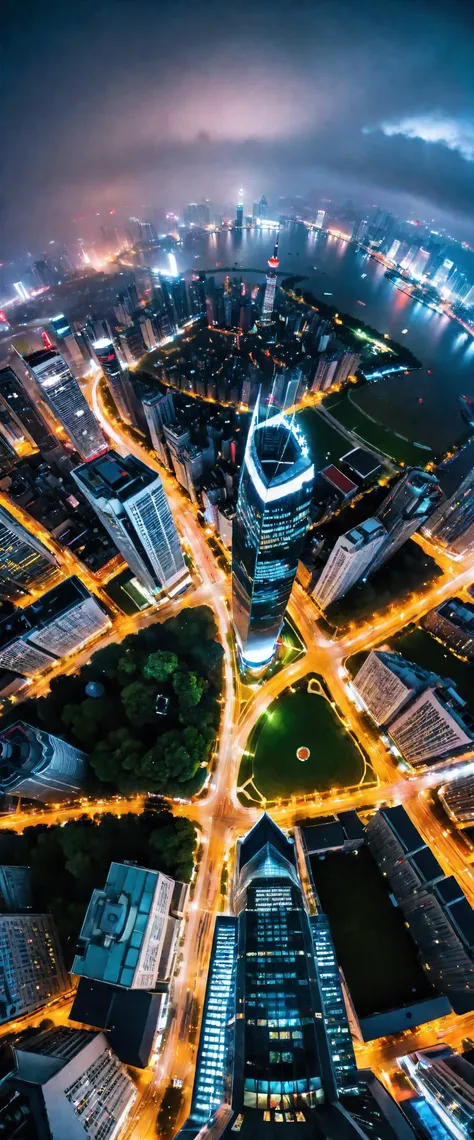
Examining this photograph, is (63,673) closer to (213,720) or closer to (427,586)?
(213,720)

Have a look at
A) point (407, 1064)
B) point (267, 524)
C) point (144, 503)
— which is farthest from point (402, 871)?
point (144, 503)

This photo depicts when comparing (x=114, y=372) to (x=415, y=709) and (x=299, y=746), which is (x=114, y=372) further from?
(x=415, y=709)

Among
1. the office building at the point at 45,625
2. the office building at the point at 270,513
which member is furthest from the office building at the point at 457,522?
the office building at the point at 45,625

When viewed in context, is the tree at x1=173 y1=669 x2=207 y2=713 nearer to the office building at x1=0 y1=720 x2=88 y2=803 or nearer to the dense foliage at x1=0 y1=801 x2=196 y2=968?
the dense foliage at x1=0 y1=801 x2=196 y2=968

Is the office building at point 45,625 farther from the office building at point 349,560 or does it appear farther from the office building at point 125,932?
the office building at point 349,560

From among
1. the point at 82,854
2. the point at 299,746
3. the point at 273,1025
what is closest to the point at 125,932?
the point at 82,854

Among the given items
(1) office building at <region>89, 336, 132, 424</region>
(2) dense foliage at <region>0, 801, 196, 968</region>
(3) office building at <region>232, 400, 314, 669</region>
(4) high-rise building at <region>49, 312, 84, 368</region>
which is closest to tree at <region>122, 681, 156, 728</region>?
(2) dense foliage at <region>0, 801, 196, 968</region>
